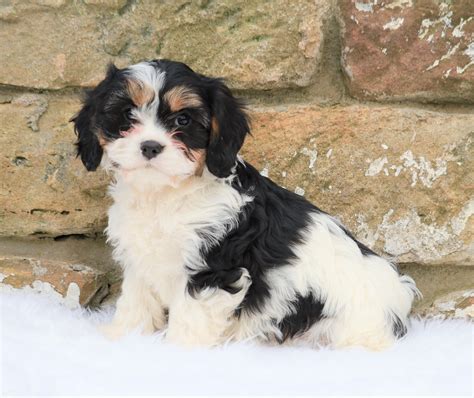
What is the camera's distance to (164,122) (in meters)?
2.38

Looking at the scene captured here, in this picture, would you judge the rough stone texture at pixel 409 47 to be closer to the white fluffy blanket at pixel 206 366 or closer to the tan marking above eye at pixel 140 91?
the tan marking above eye at pixel 140 91

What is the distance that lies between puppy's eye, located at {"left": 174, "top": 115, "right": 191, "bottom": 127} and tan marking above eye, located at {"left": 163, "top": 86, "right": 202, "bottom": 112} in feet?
0.11

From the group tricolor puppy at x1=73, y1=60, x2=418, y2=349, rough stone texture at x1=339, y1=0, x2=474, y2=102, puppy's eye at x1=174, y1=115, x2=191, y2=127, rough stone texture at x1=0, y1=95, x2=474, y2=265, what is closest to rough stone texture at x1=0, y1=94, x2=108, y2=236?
rough stone texture at x1=0, y1=95, x2=474, y2=265

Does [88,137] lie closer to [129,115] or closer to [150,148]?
[129,115]

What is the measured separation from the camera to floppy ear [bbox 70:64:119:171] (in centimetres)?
247

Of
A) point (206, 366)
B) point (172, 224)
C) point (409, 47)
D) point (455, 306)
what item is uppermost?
point (409, 47)

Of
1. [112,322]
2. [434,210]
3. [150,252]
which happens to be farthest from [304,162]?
[112,322]

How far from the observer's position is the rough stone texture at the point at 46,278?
3037 mm

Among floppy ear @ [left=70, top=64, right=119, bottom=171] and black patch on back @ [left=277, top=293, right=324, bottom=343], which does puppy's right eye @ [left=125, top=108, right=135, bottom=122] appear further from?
black patch on back @ [left=277, top=293, right=324, bottom=343]

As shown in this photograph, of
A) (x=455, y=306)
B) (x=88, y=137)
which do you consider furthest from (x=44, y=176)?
(x=455, y=306)

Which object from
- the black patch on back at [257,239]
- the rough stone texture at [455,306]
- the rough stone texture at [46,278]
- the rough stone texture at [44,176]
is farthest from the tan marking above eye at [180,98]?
the rough stone texture at [455,306]

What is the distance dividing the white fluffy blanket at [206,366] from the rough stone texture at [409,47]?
1.10 meters

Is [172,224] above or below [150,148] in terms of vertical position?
below

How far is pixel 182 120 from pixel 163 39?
69cm
